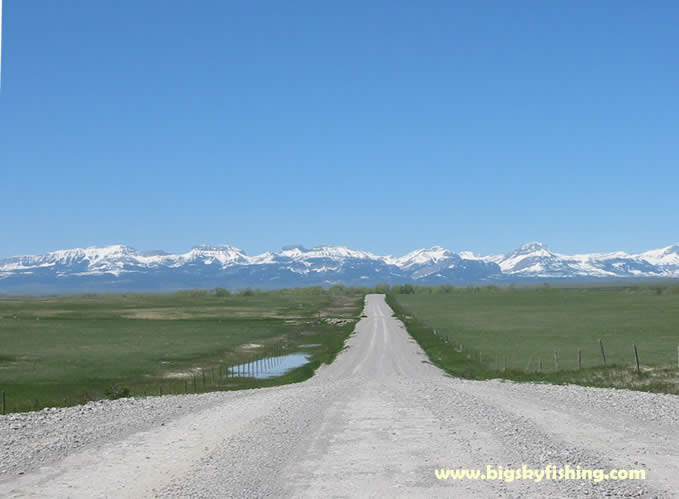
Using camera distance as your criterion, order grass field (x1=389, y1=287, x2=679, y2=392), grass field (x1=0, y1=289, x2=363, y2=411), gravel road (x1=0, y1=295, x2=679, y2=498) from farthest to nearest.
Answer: grass field (x1=0, y1=289, x2=363, y2=411) → grass field (x1=389, y1=287, x2=679, y2=392) → gravel road (x1=0, y1=295, x2=679, y2=498)

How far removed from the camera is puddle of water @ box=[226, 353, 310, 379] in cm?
6334

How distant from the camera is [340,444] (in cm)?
2239

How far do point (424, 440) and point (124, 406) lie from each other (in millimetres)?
17179

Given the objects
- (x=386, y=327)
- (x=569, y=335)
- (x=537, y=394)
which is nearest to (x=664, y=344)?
(x=569, y=335)

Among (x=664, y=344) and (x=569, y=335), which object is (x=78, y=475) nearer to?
(x=664, y=344)

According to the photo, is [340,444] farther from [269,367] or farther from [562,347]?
[562,347]

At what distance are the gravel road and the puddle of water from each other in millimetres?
27988

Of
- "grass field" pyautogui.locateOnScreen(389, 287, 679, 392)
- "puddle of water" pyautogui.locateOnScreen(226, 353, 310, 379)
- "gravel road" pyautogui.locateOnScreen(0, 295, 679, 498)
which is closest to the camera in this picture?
"gravel road" pyautogui.locateOnScreen(0, 295, 679, 498)

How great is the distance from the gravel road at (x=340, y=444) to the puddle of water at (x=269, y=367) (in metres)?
28.0

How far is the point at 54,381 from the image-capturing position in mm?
55312

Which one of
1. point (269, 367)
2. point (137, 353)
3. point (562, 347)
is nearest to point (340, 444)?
point (269, 367)

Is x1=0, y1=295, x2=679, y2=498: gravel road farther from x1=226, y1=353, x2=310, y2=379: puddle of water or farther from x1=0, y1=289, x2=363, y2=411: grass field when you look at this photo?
x1=226, y1=353, x2=310, y2=379: puddle of water

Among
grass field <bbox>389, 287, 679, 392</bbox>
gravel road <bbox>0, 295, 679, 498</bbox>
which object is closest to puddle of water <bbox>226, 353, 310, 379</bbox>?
grass field <bbox>389, 287, 679, 392</bbox>

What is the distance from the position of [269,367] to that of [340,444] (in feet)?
157
